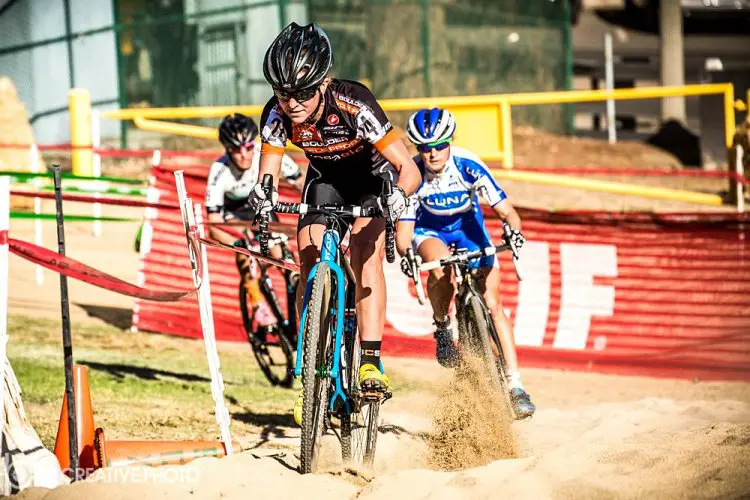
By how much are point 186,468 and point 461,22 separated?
18.9 m

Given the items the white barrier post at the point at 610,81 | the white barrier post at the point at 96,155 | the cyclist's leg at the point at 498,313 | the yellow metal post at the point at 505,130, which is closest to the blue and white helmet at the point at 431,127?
the cyclist's leg at the point at 498,313

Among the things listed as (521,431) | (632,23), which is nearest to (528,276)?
(521,431)

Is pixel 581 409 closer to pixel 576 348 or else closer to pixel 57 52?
pixel 576 348

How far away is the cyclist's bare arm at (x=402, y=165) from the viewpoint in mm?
5875

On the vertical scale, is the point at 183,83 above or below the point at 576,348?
above

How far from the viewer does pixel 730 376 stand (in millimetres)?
9867

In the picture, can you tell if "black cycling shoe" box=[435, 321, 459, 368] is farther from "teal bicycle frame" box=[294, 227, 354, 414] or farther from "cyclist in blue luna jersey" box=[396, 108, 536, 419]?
"teal bicycle frame" box=[294, 227, 354, 414]

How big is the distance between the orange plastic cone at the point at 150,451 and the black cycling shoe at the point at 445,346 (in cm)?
208

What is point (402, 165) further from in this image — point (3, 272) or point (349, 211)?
point (3, 272)

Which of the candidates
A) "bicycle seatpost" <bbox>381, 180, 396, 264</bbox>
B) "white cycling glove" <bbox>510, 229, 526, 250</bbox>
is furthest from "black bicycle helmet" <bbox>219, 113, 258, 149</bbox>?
"bicycle seatpost" <bbox>381, 180, 396, 264</bbox>

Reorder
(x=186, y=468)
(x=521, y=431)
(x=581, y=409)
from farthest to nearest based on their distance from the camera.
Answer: (x=581, y=409) < (x=521, y=431) < (x=186, y=468)

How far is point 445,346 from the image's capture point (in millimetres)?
7570

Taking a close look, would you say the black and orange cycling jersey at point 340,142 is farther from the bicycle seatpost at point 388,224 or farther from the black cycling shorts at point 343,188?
the bicycle seatpost at point 388,224

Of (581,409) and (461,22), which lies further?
(461,22)
